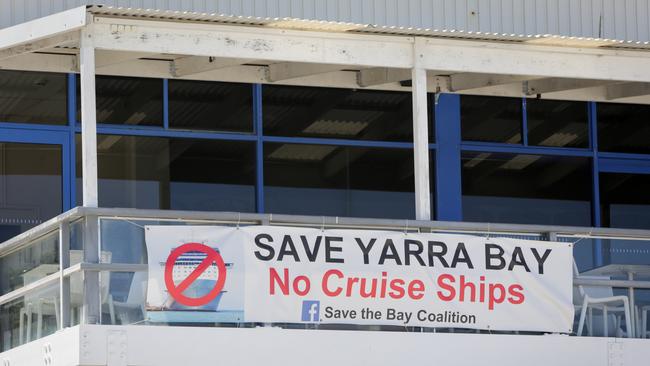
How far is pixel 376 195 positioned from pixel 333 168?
2.04ft

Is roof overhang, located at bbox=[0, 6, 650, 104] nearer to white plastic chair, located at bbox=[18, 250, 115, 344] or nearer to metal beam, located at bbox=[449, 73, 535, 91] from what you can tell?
metal beam, located at bbox=[449, 73, 535, 91]

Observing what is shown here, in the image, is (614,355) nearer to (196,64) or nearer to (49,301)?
(196,64)

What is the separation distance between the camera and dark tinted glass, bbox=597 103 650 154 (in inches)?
813

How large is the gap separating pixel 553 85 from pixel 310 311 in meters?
4.47

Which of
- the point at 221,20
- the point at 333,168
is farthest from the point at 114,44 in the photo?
the point at 333,168

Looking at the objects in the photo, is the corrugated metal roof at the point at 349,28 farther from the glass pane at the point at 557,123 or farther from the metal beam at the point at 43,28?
the glass pane at the point at 557,123

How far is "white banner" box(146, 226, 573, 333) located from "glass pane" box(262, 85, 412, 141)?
429 centimetres

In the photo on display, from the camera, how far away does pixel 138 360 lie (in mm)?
14117

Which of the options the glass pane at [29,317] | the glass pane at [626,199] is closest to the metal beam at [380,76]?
the glass pane at [29,317]

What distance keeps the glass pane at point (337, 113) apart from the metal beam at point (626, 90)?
8.57ft

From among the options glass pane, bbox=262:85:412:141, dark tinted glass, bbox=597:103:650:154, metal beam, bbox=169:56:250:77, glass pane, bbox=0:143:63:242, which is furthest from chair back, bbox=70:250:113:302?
dark tinted glass, bbox=597:103:650:154

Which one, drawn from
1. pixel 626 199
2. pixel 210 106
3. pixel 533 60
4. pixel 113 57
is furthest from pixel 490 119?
pixel 113 57

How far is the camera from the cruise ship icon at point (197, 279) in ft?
47.3

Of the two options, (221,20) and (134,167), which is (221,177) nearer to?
(134,167)
